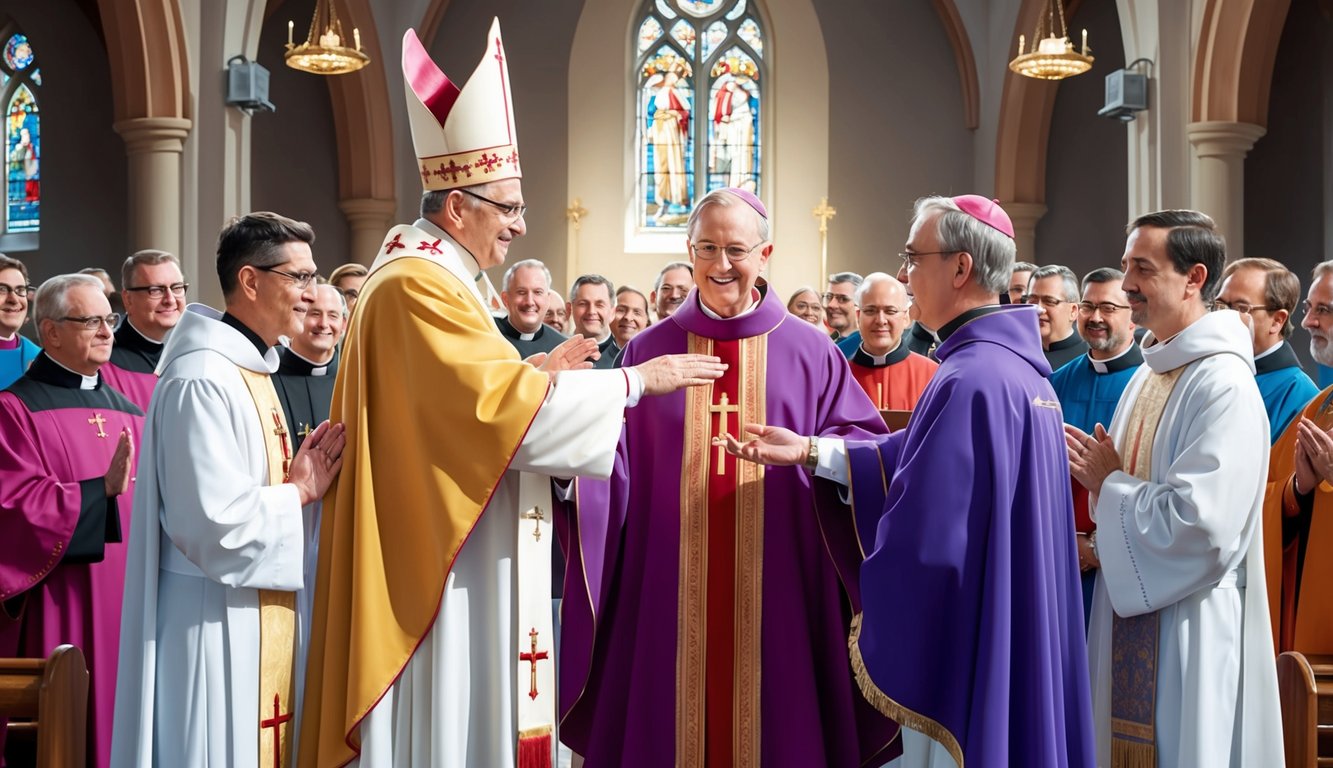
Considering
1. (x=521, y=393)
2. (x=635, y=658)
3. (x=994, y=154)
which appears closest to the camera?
(x=521, y=393)

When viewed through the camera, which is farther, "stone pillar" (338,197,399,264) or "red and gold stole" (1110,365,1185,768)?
"stone pillar" (338,197,399,264)

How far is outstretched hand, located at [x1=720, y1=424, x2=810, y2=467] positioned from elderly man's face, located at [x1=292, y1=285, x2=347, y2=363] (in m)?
2.37

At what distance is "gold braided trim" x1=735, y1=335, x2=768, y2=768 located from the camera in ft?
12.2

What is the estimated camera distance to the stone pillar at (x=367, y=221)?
51.0ft

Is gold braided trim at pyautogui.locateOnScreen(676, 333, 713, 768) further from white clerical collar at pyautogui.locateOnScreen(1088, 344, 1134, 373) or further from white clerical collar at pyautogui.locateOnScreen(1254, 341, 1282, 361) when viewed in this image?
white clerical collar at pyautogui.locateOnScreen(1088, 344, 1134, 373)

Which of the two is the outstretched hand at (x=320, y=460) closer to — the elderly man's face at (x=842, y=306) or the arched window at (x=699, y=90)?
the elderly man's face at (x=842, y=306)

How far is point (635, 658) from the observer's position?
3766 mm

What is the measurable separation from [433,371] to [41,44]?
1475cm

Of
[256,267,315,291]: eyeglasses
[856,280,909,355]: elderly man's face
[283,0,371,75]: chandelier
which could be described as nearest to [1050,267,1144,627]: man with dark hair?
[856,280,909,355]: elderly man's face

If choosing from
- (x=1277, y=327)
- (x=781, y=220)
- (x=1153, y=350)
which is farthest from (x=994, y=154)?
(x=1153, y=350)

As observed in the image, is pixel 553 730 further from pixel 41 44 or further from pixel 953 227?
pixel 41 44

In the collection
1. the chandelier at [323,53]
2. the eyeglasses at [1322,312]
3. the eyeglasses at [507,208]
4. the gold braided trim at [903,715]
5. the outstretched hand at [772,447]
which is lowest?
the gold braided trim at [903,715]

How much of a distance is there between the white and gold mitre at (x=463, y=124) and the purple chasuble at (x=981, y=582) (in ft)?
4.20

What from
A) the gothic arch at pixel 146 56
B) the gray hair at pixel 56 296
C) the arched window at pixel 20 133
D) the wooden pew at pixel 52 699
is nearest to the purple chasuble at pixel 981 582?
the wooden pew at pixel 52 699
